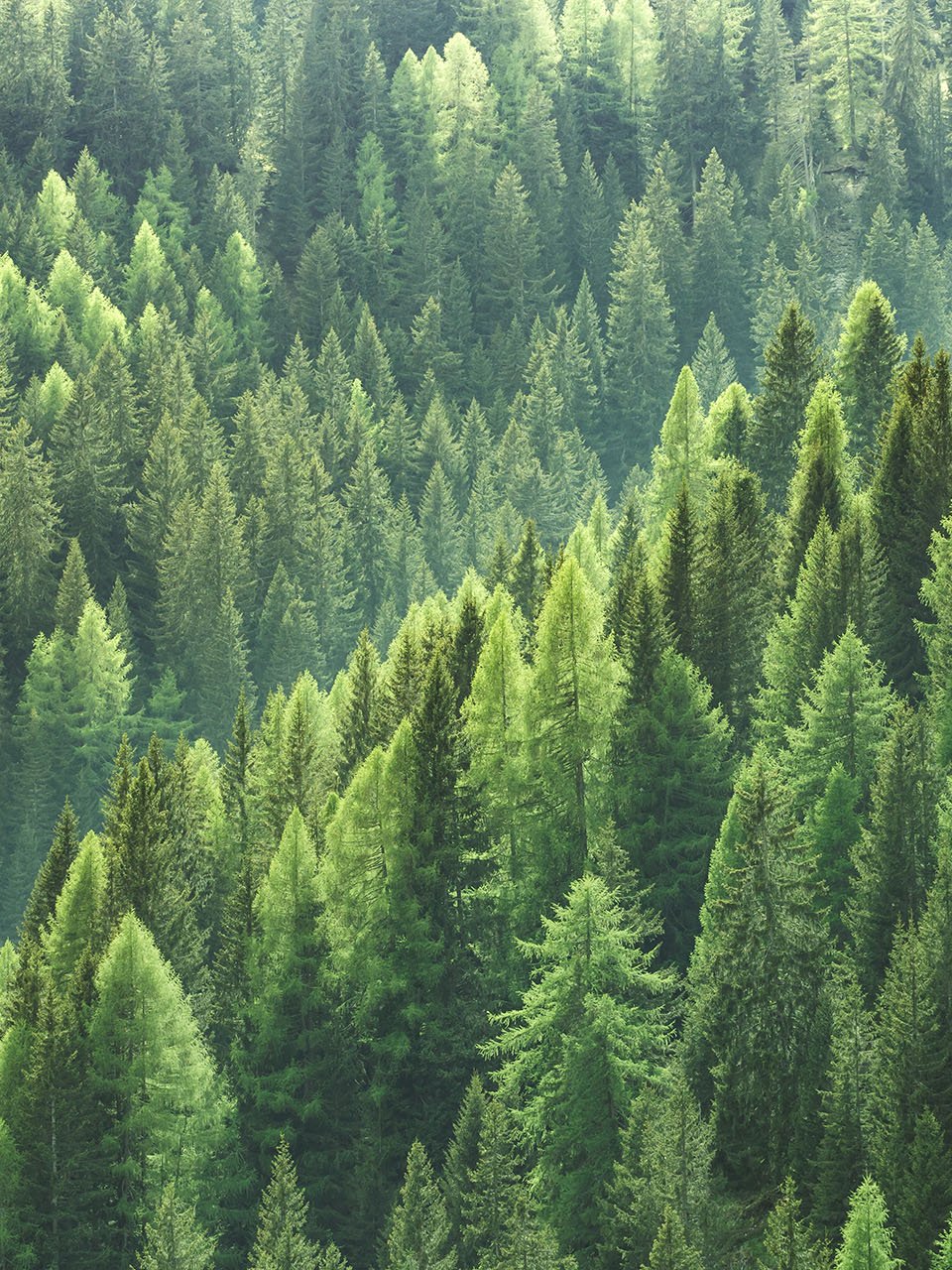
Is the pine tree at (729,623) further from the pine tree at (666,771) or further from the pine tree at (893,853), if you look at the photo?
the pine tree at (893,853)

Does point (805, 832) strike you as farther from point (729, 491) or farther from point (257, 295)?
point (257, 295)

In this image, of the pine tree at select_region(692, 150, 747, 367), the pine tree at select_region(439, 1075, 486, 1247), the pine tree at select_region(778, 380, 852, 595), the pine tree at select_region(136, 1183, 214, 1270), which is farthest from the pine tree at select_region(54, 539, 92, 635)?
the pine tree at select_region(439, 1075, 486, 1247)

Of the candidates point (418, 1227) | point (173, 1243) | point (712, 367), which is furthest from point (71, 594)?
point (418, 1227)

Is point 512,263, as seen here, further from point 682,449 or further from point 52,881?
point 52,881

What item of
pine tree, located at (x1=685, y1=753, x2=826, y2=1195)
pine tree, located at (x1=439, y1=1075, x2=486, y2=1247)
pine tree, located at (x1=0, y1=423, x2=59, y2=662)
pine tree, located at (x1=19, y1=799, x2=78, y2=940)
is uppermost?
pine tree, located at (x1=0, y1=423, x2=59, y2=662)

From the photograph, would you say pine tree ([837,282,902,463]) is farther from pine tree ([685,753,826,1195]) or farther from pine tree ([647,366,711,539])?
pine tree ([685,753,826,1195])

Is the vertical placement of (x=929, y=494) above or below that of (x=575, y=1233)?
above

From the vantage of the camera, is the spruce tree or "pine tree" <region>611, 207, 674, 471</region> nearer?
the spruce tree

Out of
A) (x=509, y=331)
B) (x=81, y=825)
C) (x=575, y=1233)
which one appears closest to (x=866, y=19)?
(x=509, y=331)
